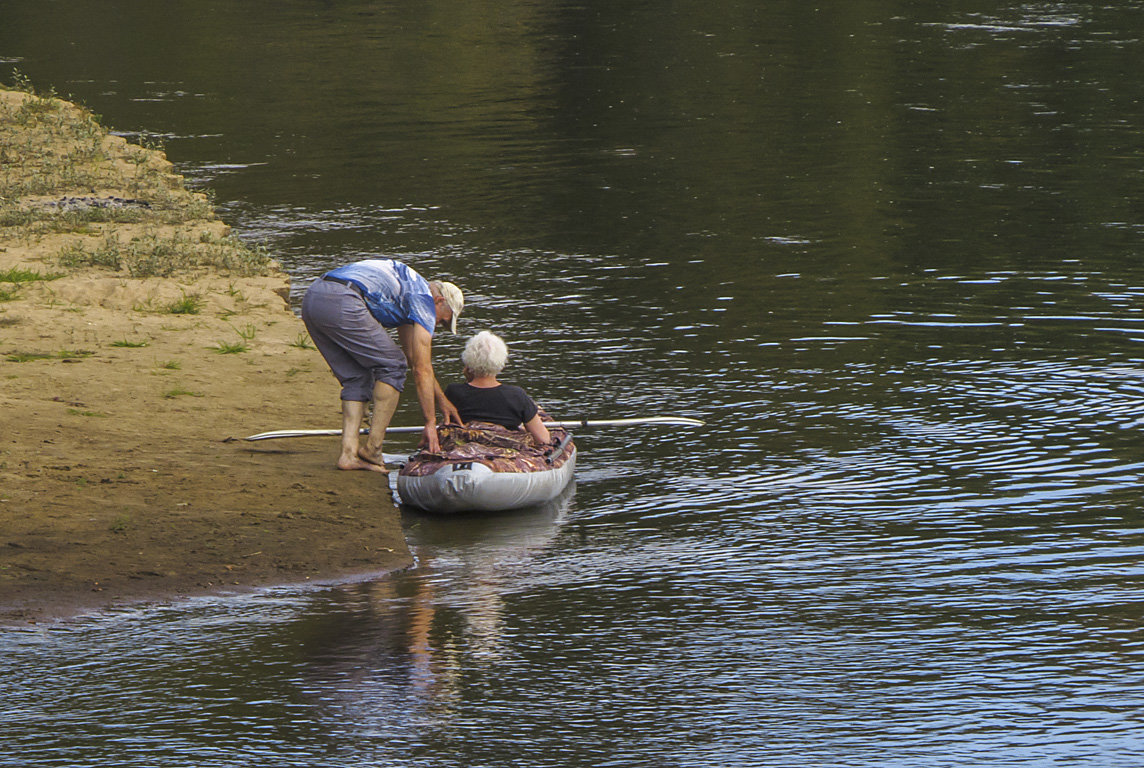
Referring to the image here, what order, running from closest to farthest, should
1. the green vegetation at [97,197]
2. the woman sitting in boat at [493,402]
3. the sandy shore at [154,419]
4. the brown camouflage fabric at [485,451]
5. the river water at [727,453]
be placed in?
the river water at [727,453]
the sandy shore at [154,419]
the brown camouflage fabric at [485,451]
the woman sitting in boat at [493,402]
the green vegetation at [97,197]

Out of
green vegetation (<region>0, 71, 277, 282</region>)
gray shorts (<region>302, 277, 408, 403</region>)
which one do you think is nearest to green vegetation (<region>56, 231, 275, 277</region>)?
green vegetation (<region>0, 71, 277, 282</region>)

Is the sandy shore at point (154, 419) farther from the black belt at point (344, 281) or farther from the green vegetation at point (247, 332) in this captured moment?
the black belt at point (344, 281)

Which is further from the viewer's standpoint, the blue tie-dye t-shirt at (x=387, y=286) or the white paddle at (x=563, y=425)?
the white paddle at (x=563, y=425)

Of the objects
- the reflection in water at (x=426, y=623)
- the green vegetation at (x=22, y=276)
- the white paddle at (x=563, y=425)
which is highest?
the green vegetation at (x=22, y=276)

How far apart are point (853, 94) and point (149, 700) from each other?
22.8 m

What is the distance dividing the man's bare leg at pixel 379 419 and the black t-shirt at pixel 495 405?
55 cm

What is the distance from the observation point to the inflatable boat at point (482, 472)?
9.58 m

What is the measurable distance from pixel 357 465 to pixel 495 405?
3.53ft

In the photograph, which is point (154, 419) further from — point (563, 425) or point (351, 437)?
point (563, 425)

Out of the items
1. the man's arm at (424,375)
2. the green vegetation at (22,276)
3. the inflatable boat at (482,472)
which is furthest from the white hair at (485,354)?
the green vegetation at (22,276)

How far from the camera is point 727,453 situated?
10797mm

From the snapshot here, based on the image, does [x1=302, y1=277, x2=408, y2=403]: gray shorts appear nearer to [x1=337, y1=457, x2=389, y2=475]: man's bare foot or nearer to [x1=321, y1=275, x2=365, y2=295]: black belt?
[x1=321, y1=275, x2=365, y2=295]: black belt

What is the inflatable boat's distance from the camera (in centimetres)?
958

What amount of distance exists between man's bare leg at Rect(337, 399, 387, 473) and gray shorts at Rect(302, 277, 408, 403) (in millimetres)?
53
